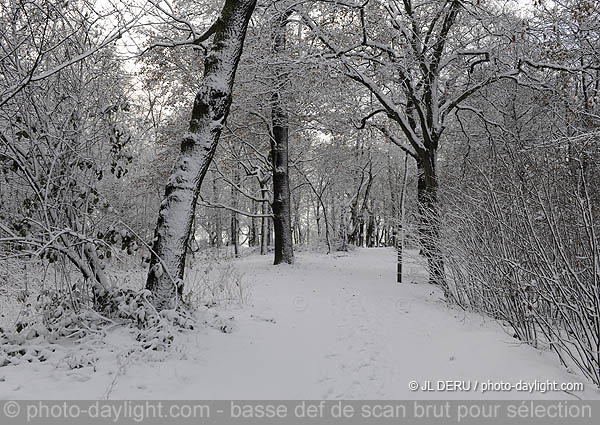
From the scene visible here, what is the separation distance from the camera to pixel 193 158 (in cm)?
550

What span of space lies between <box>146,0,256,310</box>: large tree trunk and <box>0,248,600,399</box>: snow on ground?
856 millimetres

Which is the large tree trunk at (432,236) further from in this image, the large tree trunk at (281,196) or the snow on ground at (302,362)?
the large tree trunk at (281,196)

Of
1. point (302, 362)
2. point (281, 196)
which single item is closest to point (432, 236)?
point (302, 362)

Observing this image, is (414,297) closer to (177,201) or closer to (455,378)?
(455,378)

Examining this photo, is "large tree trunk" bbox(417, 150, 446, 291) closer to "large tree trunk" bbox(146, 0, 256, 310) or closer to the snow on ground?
the snow on ground

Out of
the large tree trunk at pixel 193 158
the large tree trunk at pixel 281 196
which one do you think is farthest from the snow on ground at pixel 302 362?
the large tree trunk at pixel 281 196

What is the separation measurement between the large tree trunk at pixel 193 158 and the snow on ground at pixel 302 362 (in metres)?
0.86

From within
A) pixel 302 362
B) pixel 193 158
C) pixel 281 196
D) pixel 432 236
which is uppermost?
pixel 281 196

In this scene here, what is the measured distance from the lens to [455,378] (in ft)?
13.4

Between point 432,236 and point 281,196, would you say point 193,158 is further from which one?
point 281,196

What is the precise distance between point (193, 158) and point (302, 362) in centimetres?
315

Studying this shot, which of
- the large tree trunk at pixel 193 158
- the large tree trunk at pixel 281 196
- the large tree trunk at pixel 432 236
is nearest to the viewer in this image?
the large tree trunk at pixel 193 158

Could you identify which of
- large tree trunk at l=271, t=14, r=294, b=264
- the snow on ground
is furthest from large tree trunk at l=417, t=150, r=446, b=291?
large tree trunk at l=271, t=14, r=294, b=264

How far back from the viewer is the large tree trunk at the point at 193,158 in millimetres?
5312
